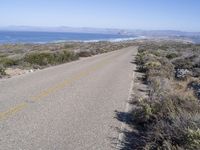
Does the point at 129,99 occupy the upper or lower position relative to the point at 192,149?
lower

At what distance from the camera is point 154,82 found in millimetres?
16734

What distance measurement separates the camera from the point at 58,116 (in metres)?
9.48

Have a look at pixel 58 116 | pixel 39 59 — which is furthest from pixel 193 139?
pixel 39 59

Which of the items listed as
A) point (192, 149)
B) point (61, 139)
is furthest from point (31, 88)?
point (192, 149)

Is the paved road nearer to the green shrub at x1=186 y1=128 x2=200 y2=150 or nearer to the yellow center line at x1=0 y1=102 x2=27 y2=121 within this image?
the yellow center line at x1=0 y1=102 x2=27 y2=121

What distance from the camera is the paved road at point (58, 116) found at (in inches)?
283

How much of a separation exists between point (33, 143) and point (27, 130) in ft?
3.13

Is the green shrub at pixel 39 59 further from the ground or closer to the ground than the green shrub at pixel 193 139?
closer to the ground

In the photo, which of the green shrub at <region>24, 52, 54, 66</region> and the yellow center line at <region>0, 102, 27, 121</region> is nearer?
the yellow center line at <region>0, 102, 27, 121</region>

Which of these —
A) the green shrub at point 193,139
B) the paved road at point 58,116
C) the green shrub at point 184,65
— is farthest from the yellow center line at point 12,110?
the green shrub at point 184,65

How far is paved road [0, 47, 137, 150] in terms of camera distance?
7.18 m

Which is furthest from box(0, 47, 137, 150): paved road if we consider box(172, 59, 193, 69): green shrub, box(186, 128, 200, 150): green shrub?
box(172, 59, 193, 69): green shrub

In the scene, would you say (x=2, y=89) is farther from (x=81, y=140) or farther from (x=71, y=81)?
(x=81, y=140)

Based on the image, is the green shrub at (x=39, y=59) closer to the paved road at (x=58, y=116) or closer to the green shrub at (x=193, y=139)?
the paved road at (x=58, y=116)
